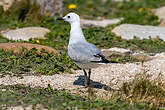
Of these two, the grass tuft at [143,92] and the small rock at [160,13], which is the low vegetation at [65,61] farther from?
the small rock at [160,13]

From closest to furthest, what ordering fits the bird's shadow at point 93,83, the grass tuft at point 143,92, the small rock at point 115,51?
the grass tuft at point 143,92
the bird's shadow at point 93,83
the small rock at point 115,51

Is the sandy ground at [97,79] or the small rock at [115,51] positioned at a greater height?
the small rock at [115,51]

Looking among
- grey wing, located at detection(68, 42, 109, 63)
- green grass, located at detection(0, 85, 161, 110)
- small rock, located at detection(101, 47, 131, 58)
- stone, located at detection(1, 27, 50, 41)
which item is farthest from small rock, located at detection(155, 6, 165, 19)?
green grass, located at detection(0, 85, 161, 110)

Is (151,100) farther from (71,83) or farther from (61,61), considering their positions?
(61,61)

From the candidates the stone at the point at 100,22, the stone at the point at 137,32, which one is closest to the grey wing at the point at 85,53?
→ the stone at the point at 137,32

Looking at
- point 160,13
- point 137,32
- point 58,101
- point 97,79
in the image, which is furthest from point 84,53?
point 160,13

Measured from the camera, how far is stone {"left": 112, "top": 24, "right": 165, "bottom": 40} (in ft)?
36.5

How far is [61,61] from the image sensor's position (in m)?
8.59

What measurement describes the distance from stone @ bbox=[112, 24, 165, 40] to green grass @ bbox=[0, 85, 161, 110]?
512cm

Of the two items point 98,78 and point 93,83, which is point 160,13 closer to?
point 98,78

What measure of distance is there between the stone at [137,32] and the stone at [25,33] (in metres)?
2.03

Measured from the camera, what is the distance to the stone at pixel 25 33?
10648mm

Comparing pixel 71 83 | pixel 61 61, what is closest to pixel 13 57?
pixel 61 61

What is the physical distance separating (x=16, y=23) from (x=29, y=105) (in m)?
6.80
